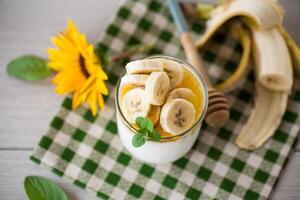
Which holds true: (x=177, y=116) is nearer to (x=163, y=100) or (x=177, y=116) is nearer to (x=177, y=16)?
(x=163, y=100)

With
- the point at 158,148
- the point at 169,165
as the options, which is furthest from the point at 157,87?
the point at 169,165

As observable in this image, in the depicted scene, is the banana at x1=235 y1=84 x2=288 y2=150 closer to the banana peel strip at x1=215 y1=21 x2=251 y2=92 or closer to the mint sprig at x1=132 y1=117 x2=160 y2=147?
the banana peel strip at x1=215 y1=21 x2=251 y2=92

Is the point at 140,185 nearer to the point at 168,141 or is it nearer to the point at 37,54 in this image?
the point at 168,141

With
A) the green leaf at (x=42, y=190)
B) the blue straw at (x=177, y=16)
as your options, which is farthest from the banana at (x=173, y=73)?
the green leaf at (x=42, y=190)

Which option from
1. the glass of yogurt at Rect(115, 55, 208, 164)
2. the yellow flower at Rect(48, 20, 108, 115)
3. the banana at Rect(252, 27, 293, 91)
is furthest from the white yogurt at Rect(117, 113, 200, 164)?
the banana at Rect(252, 27, 293, 91)

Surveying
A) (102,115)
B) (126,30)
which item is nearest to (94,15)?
(126,30)

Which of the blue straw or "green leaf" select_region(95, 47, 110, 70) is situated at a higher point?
the blue straw
